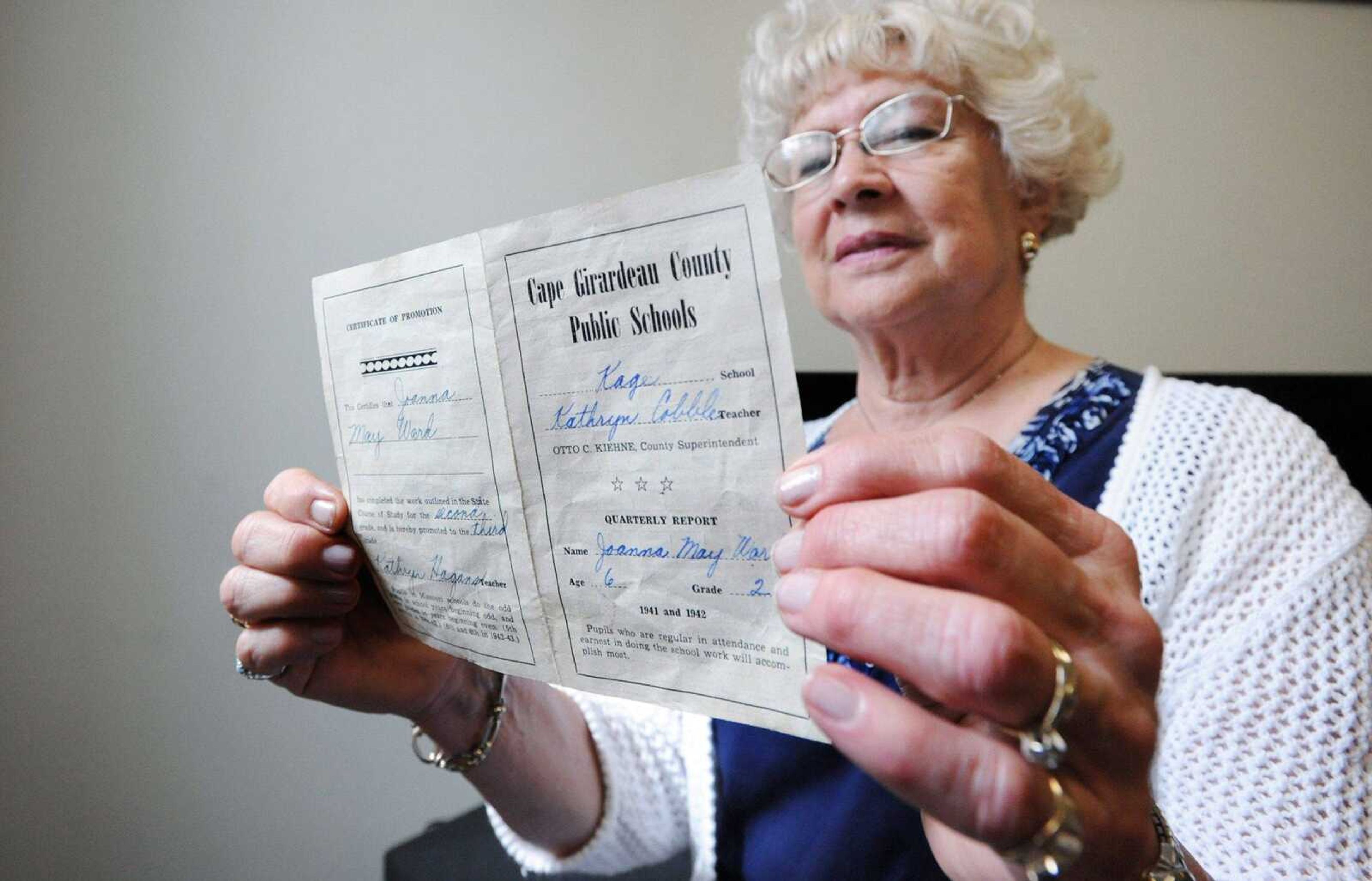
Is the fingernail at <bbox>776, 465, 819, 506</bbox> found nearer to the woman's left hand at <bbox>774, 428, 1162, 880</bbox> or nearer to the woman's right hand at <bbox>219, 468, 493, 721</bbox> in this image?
the woman's left hand at <bbox>774, 428, 1162, 880</bbox>

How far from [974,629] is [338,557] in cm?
47

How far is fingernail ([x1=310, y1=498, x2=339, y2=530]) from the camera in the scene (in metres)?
0.55

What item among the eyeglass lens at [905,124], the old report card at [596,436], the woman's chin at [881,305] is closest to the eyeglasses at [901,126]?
the eyeglass lens at [905,124]

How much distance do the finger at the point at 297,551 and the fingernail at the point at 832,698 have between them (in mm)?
396

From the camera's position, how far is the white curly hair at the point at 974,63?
2.63 ft

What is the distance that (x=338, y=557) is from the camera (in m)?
0.56

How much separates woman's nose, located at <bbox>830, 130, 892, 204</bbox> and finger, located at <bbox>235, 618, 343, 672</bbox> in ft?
2.14

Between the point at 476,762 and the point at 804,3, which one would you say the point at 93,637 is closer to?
the point at 476,762

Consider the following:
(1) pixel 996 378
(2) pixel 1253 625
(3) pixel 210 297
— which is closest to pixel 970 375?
(1) pixel 996 378

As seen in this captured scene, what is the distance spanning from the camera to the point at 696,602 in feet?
1.33

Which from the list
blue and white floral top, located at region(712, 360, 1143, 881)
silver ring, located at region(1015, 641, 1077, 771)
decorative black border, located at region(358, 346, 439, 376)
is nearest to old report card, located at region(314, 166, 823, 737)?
decorative black border, located at region(358, 346, 439, 376)

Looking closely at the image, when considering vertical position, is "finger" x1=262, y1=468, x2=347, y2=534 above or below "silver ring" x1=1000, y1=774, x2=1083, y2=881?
above

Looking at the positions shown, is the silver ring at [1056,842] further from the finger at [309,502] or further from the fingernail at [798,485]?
the finger at [309,502]

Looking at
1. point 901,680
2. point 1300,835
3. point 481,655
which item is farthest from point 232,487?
point 1300,835
